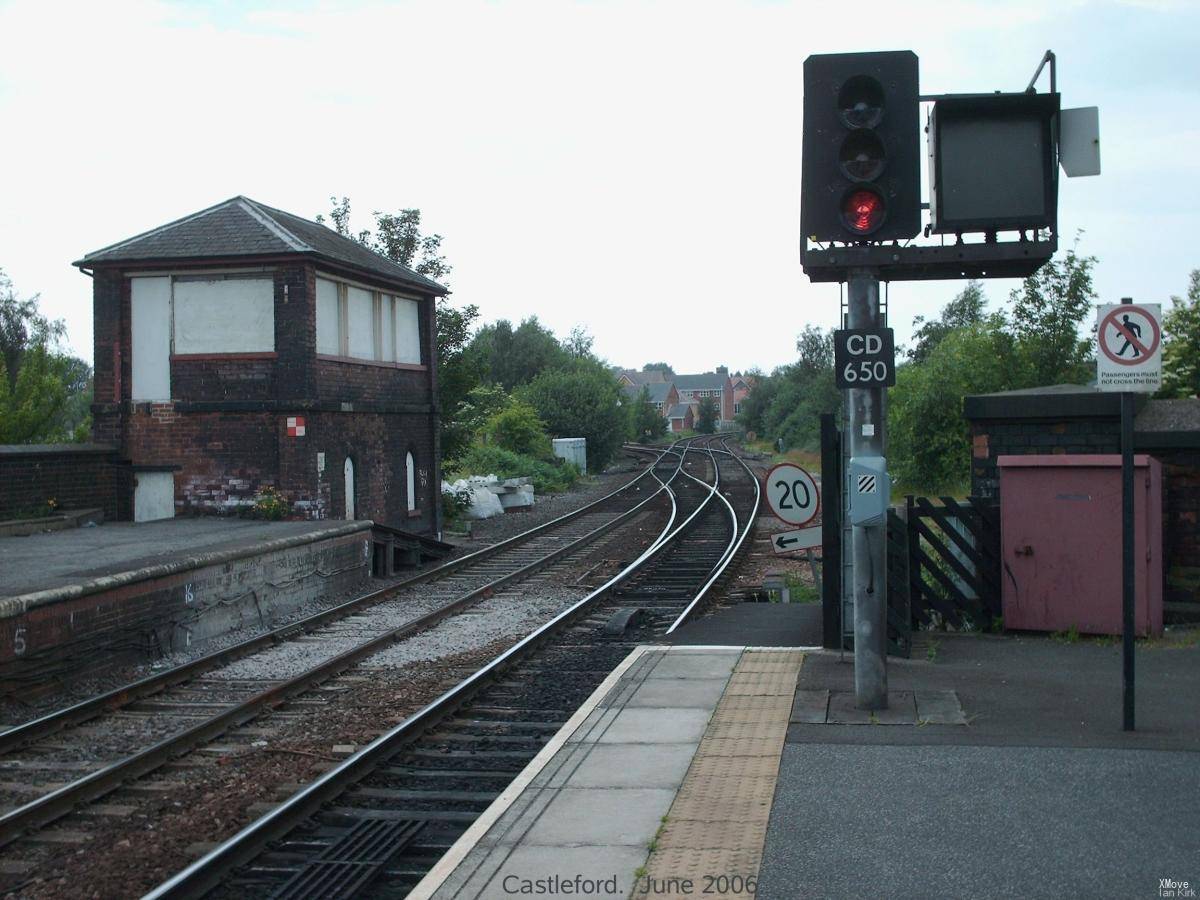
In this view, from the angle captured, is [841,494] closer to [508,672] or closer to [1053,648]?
[1053,648]

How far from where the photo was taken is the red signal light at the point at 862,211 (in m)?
7.27

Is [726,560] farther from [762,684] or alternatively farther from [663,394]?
[663,394]

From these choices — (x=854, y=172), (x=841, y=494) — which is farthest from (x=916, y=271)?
(x=841, y=494)

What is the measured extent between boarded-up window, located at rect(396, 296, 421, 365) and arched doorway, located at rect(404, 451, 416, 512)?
2.01 m

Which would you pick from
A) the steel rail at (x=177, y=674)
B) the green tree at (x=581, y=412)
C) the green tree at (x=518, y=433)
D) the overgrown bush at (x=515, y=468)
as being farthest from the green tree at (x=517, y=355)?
the steel rail at (x=177, y=674)

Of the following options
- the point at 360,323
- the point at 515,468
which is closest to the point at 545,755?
the point at 360,323

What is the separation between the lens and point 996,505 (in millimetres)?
10430

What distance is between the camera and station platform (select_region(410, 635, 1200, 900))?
490 centimetres

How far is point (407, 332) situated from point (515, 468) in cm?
1687

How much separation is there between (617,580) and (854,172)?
9831mm

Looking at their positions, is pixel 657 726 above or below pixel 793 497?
below

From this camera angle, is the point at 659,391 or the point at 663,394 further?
the point at 659,391

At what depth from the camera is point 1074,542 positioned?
32.0ft

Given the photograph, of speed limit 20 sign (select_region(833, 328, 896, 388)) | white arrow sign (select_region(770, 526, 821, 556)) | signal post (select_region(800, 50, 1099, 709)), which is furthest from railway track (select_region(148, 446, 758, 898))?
speed limit 20 sign (select_region(833, 328, 896, 388))
